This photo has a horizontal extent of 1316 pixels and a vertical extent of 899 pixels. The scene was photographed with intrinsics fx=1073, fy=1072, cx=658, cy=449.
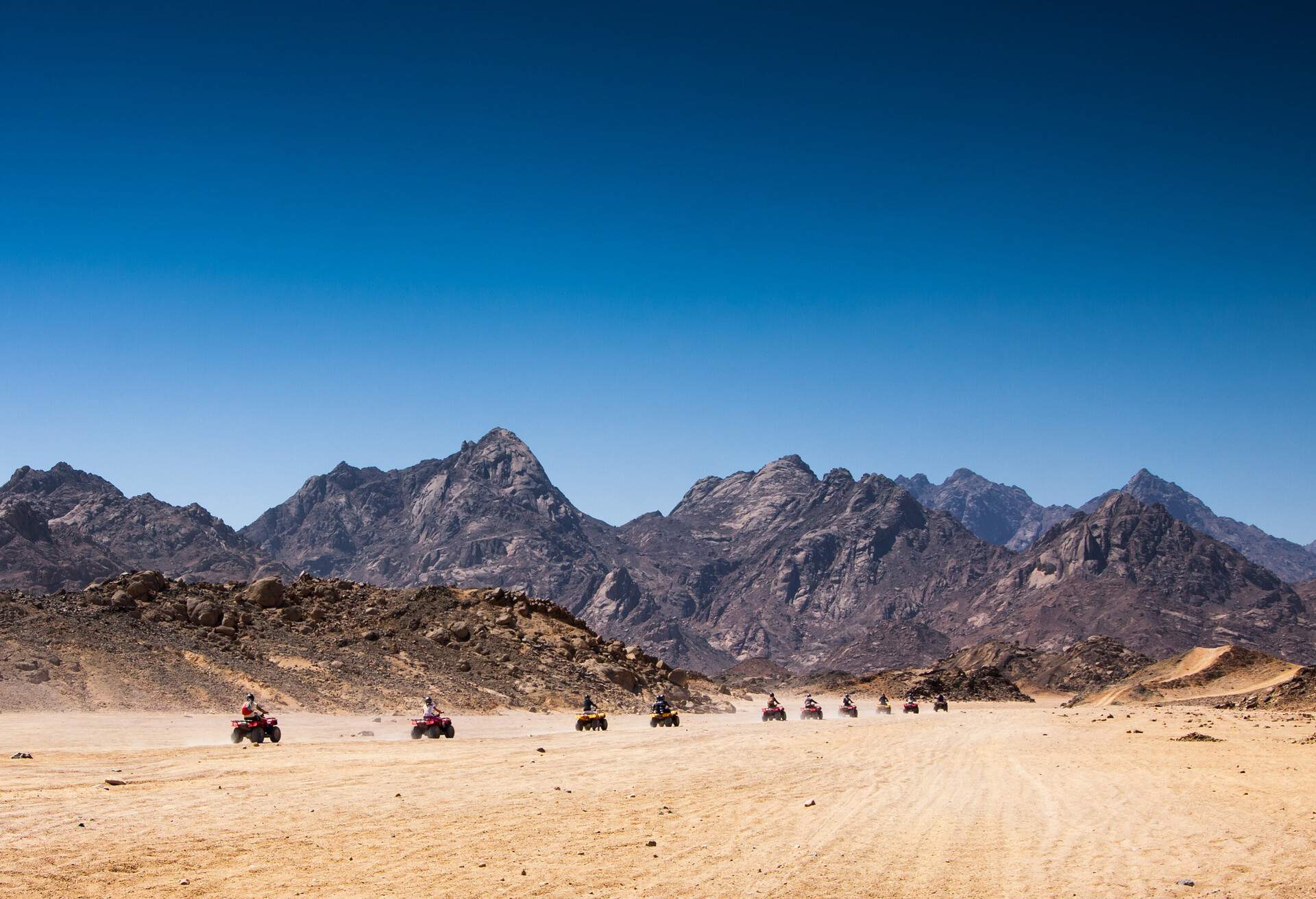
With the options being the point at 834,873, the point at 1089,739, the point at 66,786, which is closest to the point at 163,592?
the point at 66,786

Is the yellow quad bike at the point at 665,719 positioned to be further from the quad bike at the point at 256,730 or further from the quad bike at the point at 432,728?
the quad bike at the point at 256,730

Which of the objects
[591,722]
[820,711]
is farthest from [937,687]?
[591,722]

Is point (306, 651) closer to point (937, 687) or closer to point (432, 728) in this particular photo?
point (432, 728)

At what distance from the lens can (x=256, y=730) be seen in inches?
1291

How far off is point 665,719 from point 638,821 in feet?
102

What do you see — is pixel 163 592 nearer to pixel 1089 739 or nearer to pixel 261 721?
pixel 261 721

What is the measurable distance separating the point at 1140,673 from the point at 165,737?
9349 cm

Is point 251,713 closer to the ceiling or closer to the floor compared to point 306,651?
closer to the floor

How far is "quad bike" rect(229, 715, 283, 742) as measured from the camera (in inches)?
1287

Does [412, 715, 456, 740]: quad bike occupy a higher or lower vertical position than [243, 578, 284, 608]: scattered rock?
lower

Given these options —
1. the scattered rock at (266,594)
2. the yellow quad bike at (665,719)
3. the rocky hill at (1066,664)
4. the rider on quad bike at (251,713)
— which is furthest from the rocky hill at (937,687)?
the rider on quad bike at (251,713)

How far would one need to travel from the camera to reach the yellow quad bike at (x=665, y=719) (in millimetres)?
47969

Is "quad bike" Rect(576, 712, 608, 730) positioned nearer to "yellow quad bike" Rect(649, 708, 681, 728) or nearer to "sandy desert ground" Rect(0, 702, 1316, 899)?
"yellow quad bike" Rect(649, 708, 681, 728)

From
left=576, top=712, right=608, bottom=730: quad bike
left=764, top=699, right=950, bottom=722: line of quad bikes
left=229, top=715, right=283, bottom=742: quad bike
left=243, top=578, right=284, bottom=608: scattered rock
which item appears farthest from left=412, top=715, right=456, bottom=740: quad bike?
left=764, top=699, right=950, bottom=722: line of quad bikes
